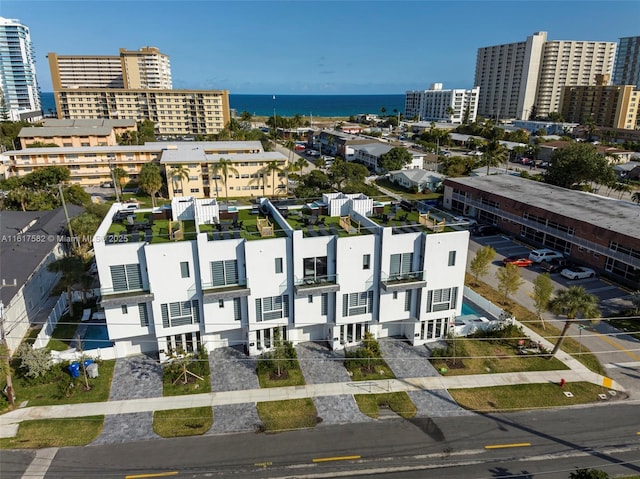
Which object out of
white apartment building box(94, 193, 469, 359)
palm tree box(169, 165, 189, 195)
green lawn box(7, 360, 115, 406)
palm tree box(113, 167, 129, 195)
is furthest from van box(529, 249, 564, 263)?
palm tree box(113, 167, 129, 195)

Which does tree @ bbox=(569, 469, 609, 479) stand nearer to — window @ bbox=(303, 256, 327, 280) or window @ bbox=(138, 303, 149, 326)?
window @ bbox=(303, 256, 327, 280)

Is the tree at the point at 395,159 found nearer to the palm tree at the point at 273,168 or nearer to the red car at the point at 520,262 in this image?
the palm tree at the point at 273,168

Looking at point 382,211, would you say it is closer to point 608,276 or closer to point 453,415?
point 453,415

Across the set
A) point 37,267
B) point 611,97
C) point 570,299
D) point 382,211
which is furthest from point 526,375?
point 611,97

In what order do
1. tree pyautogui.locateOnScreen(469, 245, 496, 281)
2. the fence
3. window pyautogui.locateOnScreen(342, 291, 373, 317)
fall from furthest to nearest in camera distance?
tree pyautogui.locateOnScreen(469, 245, 496, 281)
the fence
window pyautogui.locateOnScreen(342, 291, 373, 317)

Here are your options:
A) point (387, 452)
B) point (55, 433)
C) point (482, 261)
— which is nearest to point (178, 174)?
point (482, 261)
